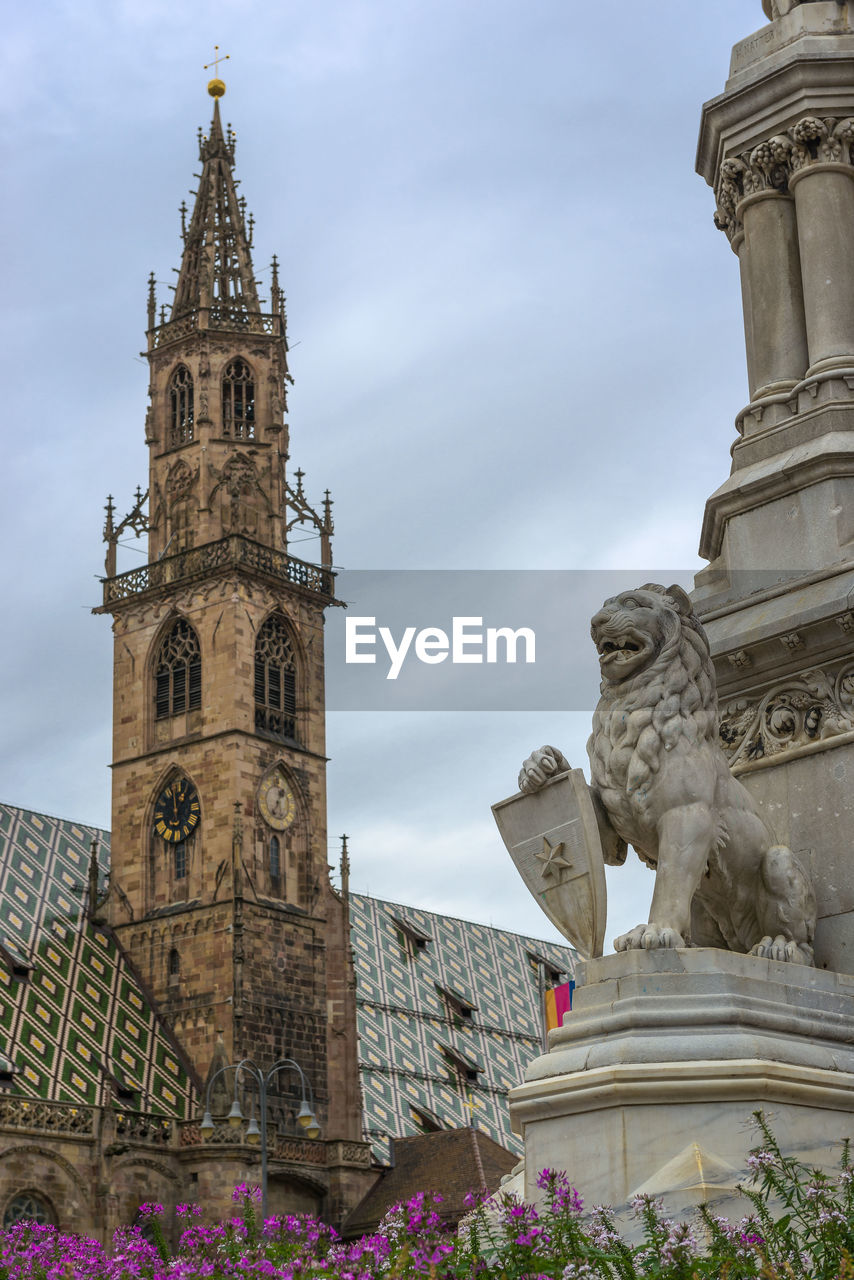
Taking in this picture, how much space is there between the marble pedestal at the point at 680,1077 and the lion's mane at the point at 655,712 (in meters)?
0.84

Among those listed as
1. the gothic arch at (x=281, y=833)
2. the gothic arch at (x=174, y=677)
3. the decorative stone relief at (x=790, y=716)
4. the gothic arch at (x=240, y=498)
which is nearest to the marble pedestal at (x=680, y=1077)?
the decorative stone relief at (x=790, y=716)

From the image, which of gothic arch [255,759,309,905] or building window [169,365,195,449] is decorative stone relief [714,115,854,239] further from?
building window [169,365,195,449]

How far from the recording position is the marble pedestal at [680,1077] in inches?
282

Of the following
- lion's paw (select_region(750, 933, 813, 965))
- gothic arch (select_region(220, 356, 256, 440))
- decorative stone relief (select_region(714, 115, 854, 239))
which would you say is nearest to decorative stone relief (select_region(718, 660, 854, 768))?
lion's paw (select_region(750, 933, 813, 965))

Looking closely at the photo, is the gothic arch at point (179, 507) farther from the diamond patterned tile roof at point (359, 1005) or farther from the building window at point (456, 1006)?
the building window at point (456, 1006)

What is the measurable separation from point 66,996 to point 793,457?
3833 cm

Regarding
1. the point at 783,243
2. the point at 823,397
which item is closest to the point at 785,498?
the point at 823,397

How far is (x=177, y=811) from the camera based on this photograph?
4916 centimetres

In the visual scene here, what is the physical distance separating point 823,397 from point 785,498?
2.02 feet

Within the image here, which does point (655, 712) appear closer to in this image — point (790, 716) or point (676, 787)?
point (676, 787)

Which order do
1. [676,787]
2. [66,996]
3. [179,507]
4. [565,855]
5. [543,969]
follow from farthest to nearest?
[543,969] < [179,507] < [66,996] < [565,855] < [676,787]

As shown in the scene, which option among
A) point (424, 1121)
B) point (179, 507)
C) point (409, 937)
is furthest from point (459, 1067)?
point (179, 507)

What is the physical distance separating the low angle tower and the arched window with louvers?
43058 mm

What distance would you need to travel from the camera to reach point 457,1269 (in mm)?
5402
